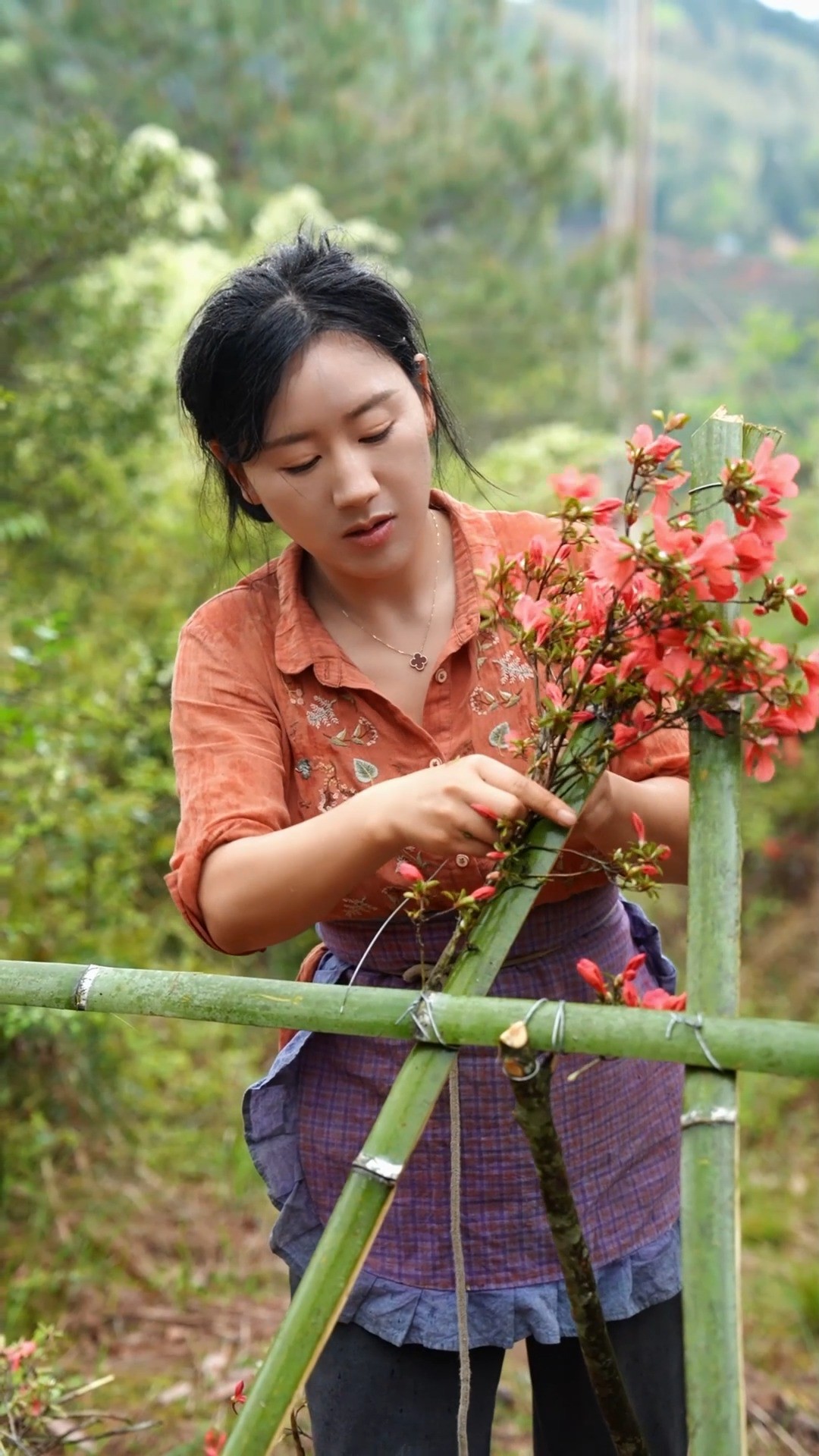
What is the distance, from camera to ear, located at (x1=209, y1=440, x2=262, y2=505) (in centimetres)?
160

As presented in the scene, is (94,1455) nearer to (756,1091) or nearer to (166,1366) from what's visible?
(166,1366)

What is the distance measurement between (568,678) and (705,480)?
24cm

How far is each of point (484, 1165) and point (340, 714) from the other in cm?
53

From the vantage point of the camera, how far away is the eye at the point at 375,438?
147 cm

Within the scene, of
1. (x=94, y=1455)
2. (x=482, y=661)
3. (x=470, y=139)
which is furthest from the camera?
(x=470, y=139)

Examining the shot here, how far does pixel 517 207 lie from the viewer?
12648mm

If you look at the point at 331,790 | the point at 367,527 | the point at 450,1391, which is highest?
the point at 367,527

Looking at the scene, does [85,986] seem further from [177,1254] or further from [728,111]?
[728,111]

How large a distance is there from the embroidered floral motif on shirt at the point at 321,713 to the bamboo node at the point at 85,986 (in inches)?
15.4

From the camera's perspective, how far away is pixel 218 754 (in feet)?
4.93

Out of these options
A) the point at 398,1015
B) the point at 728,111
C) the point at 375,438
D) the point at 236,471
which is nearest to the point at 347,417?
the point at 375,438

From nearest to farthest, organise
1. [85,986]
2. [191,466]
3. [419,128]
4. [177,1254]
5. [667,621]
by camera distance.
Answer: [667,621] < [85,986] < [177,1254] < [191,466] < [419,128]

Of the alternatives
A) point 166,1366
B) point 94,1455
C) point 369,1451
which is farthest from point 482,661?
point 166,1366

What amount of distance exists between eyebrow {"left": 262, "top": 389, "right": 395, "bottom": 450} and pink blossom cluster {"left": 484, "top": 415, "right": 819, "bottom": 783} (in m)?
0.26
